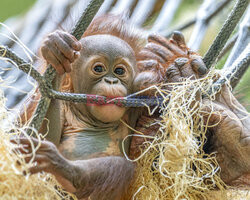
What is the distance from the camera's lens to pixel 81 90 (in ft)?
5.39

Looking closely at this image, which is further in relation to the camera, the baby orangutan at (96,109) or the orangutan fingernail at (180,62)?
the orangutan fingernail at (180,62)

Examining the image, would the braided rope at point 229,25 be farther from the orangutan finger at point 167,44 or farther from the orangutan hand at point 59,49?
the orangutan hand at point 59,49

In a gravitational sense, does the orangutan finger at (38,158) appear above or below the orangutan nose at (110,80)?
below

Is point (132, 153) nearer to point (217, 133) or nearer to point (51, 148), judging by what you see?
point (217, 133)

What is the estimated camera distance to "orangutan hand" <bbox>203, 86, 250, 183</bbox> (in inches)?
60.6

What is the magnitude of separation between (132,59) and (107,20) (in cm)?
23

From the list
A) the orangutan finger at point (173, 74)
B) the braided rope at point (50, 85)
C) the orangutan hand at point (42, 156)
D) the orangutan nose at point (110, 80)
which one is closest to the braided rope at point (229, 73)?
the orangutan finger at point (173, 74)

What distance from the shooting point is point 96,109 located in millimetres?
1560

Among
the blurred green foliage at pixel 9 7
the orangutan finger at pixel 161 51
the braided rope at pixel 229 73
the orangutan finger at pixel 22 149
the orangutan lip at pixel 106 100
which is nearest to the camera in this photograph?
the orangutan finger at pixel 22 149

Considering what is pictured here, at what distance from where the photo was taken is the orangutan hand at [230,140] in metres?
1.54

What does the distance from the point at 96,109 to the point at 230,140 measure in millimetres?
504

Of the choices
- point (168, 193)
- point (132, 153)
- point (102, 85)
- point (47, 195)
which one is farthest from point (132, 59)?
point (47, 195)

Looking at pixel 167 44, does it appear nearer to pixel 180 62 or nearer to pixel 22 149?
pixel 180 62

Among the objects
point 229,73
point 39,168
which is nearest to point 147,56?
point 229,73
